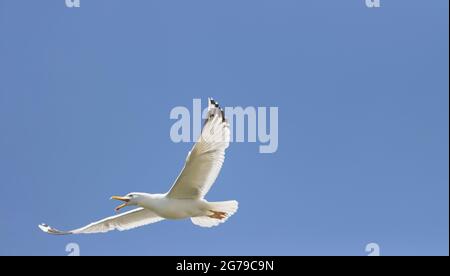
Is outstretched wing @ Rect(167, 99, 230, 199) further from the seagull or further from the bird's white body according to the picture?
the bird's white body

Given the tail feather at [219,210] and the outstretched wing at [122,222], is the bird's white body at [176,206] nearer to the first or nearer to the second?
the tail feather at [219,210]

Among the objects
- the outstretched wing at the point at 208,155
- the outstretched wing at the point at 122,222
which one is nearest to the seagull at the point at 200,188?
the outstretched wing at the point at 208,155

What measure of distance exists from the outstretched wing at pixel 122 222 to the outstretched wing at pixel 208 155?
42.2 inches

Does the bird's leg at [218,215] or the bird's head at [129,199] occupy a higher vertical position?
the bird's head at [129,199]

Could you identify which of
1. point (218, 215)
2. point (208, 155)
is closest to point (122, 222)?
point (218, 215)

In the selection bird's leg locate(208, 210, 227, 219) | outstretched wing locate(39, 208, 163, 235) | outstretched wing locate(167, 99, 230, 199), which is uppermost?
outstretched wing locate(167, 99, 230, 199)

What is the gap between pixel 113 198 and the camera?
29.5ft

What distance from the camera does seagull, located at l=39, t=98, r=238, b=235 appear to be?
8273 mm

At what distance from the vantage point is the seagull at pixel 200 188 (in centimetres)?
827

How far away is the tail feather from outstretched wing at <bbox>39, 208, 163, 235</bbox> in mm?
708

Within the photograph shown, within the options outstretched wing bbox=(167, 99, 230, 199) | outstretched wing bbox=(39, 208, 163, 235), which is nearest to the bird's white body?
outstretched wing bbox=(167, 99, 230, 199)

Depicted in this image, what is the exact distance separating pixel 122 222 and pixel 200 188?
1439 millimetres
